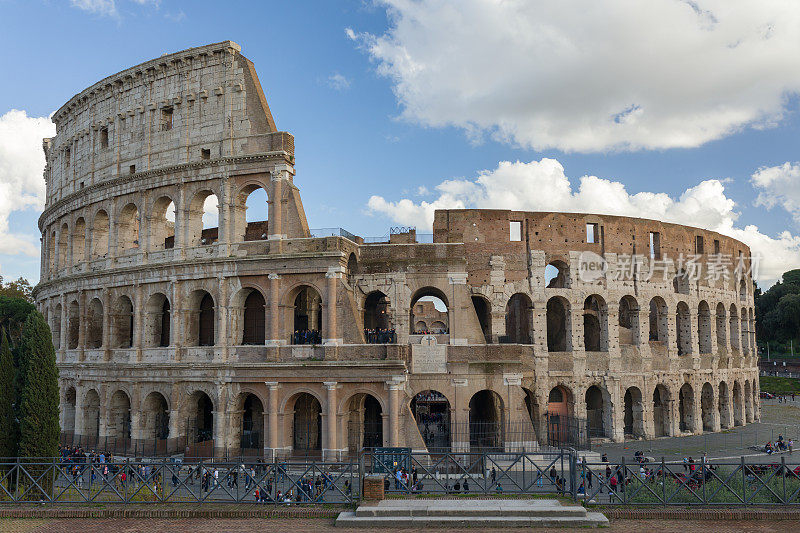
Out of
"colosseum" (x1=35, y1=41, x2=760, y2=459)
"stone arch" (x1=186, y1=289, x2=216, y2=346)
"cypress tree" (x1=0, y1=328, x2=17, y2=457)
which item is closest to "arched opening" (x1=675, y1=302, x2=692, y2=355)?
"colosseum" (x1=35, y1=41, x2=760, y2=459)

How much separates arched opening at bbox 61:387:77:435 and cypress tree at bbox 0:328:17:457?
14176mm

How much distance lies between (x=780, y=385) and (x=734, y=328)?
3135cm

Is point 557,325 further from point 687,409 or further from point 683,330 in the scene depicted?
point 687,409

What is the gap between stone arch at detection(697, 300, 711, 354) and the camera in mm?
37781

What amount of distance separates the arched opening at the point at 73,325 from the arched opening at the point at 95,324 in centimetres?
132

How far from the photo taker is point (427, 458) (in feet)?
81.5

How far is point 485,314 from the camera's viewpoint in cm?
3322

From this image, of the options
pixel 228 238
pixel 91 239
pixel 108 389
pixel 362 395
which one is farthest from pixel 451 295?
pixel 91 239

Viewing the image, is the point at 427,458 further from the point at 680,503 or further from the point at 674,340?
the point at 674,340

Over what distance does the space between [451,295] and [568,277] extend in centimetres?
774

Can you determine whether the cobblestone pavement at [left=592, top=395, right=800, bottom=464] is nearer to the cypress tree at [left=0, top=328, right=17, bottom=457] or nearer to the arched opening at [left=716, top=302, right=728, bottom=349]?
the arched opening at [left=716, top=302, right=728, bottom=349]

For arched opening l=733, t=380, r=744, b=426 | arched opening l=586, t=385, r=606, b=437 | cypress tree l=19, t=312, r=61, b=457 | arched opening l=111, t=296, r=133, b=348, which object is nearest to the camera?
cypress tree l=19, t=312, r=61, b=457

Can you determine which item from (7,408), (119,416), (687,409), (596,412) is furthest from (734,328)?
(7,408)

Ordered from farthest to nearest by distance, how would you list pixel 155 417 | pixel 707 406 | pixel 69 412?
pixel 707 406
pixel 69 412
pixel 155 417
